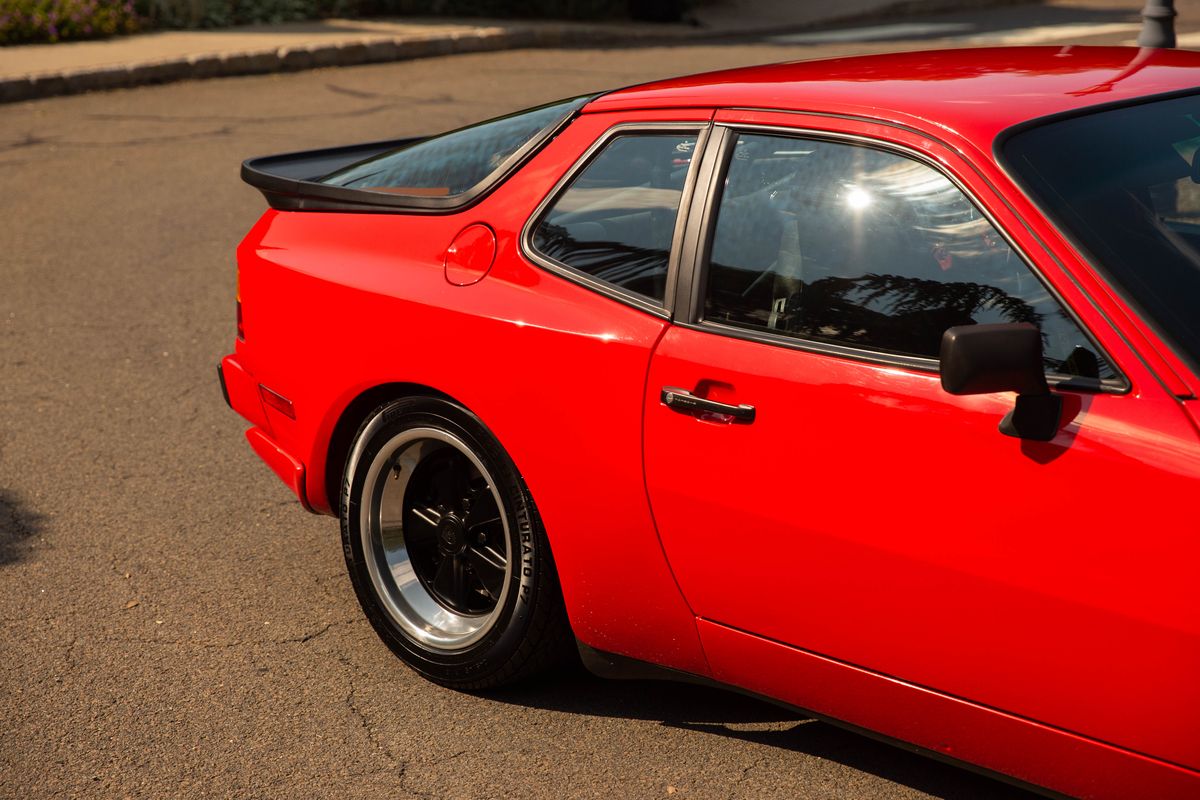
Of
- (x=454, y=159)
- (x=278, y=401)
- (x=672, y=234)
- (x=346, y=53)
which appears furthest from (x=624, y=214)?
(x=346, y=53)

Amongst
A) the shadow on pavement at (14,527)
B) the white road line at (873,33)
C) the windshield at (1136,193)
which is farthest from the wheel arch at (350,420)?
the white road line at (873,33)

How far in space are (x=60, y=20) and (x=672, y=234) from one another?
14729mm

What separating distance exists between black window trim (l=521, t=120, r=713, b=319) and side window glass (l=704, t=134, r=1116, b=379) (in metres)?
0.09

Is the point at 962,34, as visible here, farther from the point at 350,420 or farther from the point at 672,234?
the point at 672,234

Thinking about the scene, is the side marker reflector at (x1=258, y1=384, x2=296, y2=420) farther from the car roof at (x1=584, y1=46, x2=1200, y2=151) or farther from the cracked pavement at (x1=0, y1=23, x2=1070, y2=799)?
the car roof at (x1=584, y1=46, x2=1200, y2=151)

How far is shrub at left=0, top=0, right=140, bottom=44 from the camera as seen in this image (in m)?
15.6

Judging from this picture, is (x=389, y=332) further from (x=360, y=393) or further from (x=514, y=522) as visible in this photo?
(x=514, y=522)

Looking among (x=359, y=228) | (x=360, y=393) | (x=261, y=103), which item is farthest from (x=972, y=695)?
(x=261, y=103)

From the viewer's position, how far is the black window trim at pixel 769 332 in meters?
2.58

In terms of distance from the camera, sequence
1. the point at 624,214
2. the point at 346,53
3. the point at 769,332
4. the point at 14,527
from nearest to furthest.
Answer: the point at 769,332
the point at 624,214
the point at 14,527
the point at 346,53

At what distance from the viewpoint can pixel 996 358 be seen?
2457mm

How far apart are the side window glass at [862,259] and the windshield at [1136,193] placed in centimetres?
13

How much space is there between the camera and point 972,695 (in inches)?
108

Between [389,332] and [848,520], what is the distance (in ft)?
4.76
